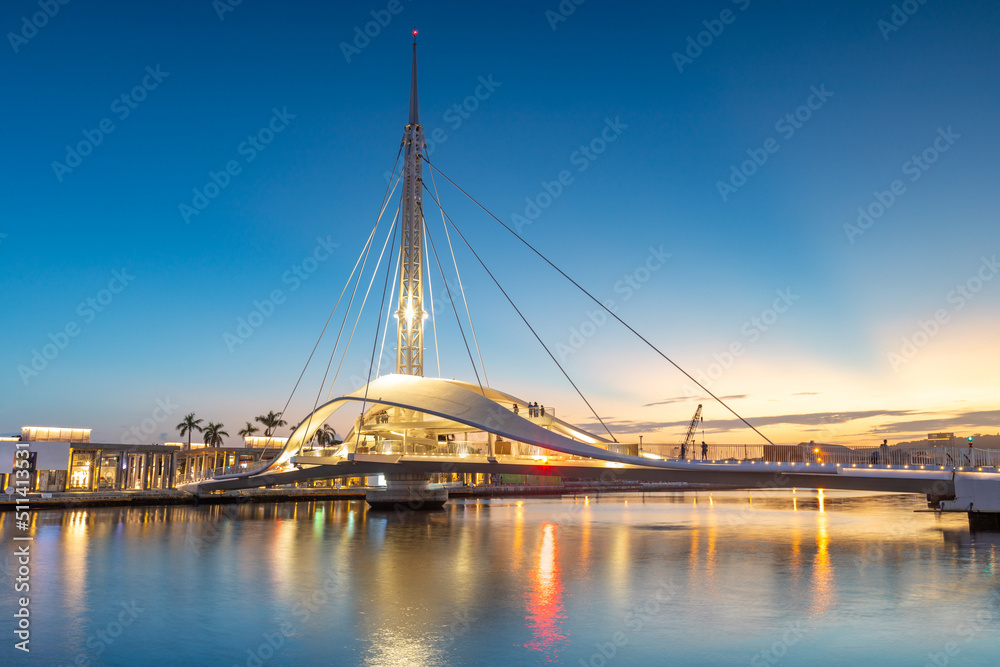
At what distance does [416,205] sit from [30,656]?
1725 inches

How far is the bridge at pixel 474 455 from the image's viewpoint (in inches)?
1299


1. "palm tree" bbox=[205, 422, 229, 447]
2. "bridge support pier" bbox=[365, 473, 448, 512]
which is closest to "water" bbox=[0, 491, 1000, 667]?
"bridge support pier" bbox=[365, 473, 448, 512]

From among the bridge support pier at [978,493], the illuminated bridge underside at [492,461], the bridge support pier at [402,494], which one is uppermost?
the illuminated bridge underside at [492,461]

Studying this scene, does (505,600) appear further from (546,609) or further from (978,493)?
(978,493)

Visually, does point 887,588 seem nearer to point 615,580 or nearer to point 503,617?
point 615,580

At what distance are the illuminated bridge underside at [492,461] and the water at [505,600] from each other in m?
2.91

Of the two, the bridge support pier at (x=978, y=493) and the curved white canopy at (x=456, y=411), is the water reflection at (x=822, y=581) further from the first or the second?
the curved white canopy at (x=456, y=411)

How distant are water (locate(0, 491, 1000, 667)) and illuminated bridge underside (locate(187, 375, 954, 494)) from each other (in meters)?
2.91

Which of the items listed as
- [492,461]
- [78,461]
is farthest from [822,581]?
[78,461]

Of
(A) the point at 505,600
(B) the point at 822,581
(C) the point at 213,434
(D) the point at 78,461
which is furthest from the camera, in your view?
(C) the point at 213,434

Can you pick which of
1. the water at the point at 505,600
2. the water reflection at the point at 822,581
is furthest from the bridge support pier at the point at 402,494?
the water reflection at the point at 822,581

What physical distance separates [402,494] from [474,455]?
18.7 metres

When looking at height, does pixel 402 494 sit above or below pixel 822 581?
below

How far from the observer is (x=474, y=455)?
4181 centimetres
